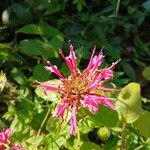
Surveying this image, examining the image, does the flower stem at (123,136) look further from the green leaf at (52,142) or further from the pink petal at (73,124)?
the pink petal at (73,124)

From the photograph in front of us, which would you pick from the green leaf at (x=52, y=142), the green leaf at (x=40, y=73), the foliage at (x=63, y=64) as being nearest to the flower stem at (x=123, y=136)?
the foliage at (x=63, y=64)

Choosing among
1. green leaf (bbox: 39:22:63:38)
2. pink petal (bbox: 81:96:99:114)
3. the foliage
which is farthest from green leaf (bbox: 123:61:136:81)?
pink petal (bbox: 81:96:99:114)

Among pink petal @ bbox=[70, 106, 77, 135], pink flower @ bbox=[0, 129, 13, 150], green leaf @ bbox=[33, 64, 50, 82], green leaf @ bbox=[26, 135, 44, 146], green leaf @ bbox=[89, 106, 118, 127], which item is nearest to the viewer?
pink petal @ bbox=[70, 106, 77, 135]

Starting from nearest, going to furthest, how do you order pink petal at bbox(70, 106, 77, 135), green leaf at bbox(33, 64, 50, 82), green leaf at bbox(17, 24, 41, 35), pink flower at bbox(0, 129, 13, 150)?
1. pink petal at bbox(70, 106, 77, 135)
2. pink flower at bbox(0, 129, 13, 150)
3. green leaf at bbox(33, 64, 50, 82)
4. green leaf at bbox(17, 24, 41, 35)

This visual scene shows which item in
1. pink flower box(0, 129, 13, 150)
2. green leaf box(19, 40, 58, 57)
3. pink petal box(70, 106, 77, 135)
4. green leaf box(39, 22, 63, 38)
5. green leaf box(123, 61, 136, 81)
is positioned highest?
pink petal box(70, 106, 77, 135)

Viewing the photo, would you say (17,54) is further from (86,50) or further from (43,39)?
(86,50)

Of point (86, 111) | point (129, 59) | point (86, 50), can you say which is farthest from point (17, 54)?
point (86, 111)

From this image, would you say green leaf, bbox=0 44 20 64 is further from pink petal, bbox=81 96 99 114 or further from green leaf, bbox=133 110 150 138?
pink petal, bbox=81 96 99 114

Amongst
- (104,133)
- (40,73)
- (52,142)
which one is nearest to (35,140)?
(52,142)
